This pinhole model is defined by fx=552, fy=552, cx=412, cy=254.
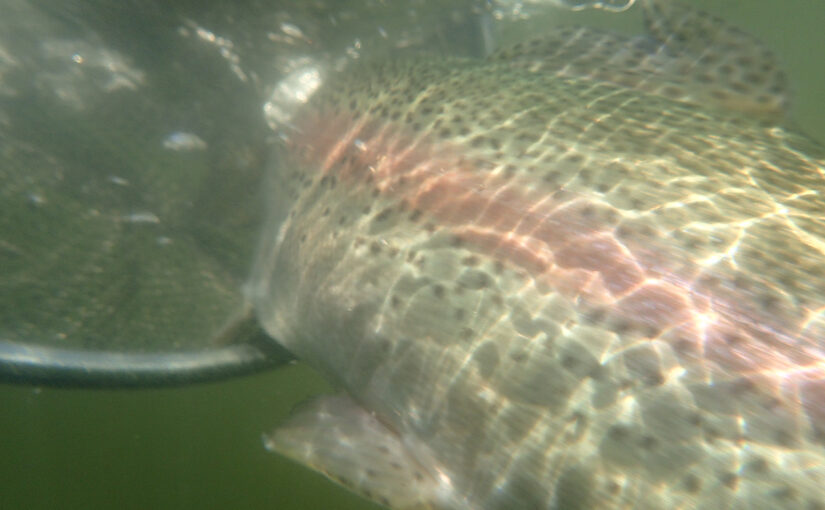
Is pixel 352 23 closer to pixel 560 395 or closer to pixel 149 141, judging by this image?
pixel 149 141

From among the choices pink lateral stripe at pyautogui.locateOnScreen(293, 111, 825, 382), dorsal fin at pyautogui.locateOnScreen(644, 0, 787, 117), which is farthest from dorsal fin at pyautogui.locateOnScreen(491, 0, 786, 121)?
pink lateral stripe at pyautogui.locateOnScreen(293, 111, 825, 382)

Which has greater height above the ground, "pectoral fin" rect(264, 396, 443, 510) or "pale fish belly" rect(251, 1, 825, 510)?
"pale fish belly" rect(251, 1, 825, 510)

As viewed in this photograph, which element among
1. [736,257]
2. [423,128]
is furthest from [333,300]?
[736,257]

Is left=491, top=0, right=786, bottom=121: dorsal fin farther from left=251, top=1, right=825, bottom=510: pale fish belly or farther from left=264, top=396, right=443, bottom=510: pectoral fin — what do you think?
left=264, top=396, right=443, bottom=510: pectoral fin

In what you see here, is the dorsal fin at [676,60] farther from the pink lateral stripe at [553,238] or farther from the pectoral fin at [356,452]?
the pectoral fin at [356,452]

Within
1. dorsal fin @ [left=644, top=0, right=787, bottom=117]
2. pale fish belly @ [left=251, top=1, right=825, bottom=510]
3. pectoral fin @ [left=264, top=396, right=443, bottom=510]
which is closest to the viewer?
pale fish belly @ [left=251, top=1, right=825, bottom=510]

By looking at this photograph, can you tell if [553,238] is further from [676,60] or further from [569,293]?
[676,60]
